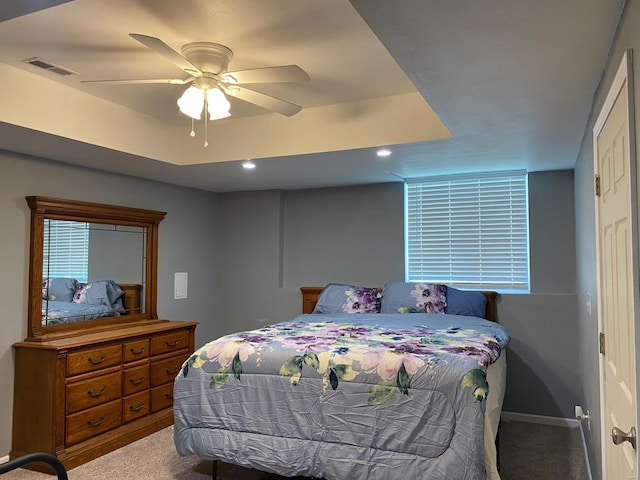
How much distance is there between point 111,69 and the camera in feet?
9.11

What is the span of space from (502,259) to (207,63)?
312 centimetres

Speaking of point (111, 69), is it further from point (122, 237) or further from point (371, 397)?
point (371, 397)

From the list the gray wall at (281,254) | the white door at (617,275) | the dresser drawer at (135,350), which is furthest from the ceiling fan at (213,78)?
the dresser drawer at (135,350)

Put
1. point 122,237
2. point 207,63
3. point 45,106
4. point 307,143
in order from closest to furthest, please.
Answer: point 207,63
point 45,106
point 307,143
point 122,237

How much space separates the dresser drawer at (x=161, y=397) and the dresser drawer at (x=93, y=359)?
0.50 metres

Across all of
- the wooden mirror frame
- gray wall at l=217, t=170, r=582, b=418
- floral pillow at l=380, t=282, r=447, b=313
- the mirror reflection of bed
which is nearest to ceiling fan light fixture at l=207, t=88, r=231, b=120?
the wooden mirror frame

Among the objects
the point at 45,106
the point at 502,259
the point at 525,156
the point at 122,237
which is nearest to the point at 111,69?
the point at 45,106

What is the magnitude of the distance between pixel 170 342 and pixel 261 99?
2.44 m

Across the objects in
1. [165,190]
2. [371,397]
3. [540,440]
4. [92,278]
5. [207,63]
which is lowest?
[540,440]

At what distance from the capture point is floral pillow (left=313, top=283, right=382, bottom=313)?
174 inches

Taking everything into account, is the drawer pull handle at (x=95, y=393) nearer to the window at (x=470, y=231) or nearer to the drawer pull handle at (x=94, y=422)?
the drawer pull handle at (x=94, y=422)

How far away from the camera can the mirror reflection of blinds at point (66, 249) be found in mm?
3551

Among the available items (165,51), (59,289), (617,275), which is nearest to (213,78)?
(165,51)

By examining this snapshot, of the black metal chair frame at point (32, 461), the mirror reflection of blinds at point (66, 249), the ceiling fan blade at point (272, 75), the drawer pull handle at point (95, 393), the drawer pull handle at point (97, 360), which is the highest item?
the ceiling fan blade at point (272, 75)
